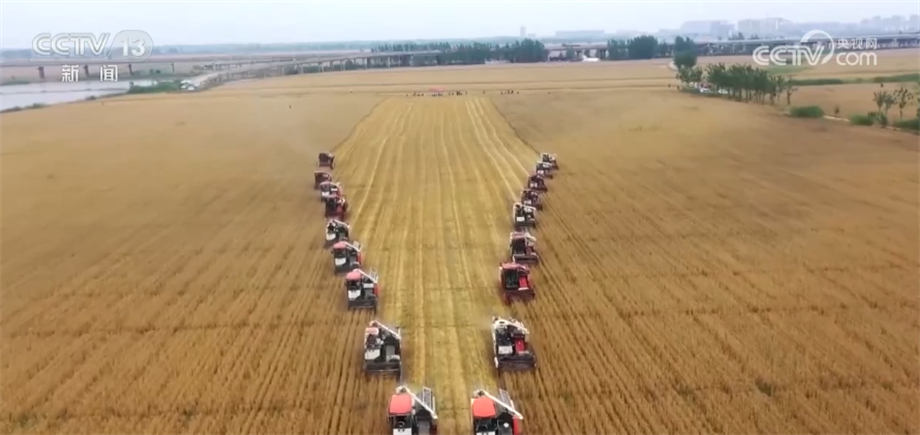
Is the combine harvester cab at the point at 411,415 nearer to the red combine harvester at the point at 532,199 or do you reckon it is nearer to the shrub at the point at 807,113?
the red combine harvester at the point at 532,199

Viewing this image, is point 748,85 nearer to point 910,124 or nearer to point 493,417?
point 910,124

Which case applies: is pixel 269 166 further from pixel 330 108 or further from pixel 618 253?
pixel 330 108

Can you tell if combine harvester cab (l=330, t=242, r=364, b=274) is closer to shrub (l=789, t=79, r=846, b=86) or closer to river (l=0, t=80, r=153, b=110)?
shrub (l=789, t=79, r=846, b=86)

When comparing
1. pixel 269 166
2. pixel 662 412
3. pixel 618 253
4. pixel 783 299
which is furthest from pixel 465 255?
pixel 269 166

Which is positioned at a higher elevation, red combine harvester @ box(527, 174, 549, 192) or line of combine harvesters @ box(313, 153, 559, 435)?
red combine harvester @ box(527, 174, 549, 192)

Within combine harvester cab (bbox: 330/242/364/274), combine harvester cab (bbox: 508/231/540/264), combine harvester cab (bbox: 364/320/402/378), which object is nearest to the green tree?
combine harvester cab (bbox: 508/231/540/264)

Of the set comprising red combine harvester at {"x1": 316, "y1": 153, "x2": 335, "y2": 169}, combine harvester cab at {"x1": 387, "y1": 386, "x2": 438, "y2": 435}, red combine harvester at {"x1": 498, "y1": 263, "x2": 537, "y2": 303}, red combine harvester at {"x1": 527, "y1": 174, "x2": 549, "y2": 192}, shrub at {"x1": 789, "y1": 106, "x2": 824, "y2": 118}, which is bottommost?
combine harvester cab at {"x1": 387, "y1": 386, "x2": 438, "y2": 435}

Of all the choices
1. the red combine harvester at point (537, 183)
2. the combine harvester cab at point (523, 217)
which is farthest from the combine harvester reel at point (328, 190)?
the red combine harvester at point (537, 183)
